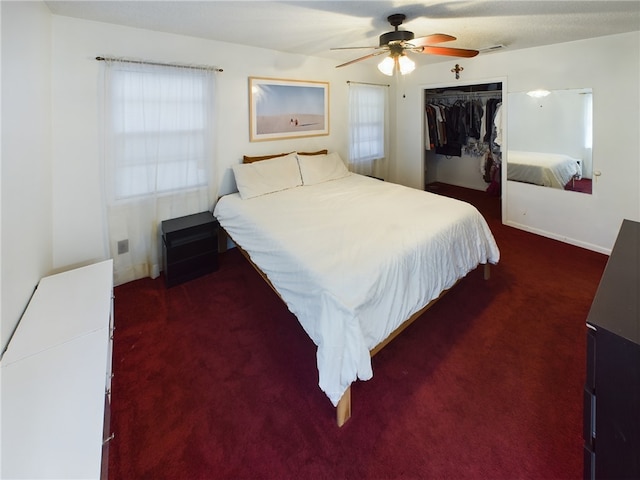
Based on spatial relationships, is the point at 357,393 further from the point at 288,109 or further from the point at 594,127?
the point at 594,127

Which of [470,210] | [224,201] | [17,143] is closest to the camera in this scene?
[17,143]

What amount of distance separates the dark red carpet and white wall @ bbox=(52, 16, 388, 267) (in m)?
0.70

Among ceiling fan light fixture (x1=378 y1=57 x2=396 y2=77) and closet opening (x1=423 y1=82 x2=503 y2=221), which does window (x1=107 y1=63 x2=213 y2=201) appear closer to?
ceiling fan light fixture (x1=378 y1=57 x2=396 y2=77)

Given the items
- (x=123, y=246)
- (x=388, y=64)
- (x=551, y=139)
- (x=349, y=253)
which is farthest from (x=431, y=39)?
(x=123, y=246)

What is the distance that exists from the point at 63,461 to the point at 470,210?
→ 108 inches

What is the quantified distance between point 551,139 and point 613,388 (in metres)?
3.64

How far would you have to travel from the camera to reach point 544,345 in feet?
6.72

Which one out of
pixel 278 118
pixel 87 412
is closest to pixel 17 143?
pixel 87 412

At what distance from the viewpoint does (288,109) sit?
3.79 meters

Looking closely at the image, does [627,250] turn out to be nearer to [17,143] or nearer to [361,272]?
[361,272]

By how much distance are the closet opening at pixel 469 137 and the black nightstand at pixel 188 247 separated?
12.7ft

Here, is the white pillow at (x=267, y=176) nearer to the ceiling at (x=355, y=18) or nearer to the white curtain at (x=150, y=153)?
Result: the white curtain at (x=150, y=153)

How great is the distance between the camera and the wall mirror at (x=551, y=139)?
3.36 m

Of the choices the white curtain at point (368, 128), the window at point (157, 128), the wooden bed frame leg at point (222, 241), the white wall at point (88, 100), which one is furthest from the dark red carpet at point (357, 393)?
the white curtain at point (368, 128)
